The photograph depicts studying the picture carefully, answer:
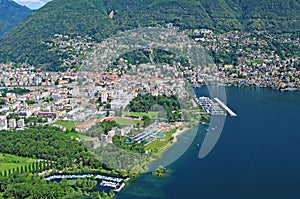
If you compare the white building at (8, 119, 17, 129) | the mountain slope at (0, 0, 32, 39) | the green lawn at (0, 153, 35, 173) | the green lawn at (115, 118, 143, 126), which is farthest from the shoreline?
the mountain slope at (0, 0, 32, 39)

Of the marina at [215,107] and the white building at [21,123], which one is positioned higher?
the marina at [215,107]

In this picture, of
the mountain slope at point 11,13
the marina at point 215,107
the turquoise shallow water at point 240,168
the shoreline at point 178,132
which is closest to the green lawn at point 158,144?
the shoreline at point 178,132

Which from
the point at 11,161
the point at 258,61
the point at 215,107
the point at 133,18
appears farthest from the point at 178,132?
the point at 133,18

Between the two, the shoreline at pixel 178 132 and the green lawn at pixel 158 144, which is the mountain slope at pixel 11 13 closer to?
the shoreline at pixel 178 132

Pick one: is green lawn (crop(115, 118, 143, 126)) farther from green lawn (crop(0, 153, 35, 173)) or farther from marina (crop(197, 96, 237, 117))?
marina (crop(197, 96, 237, 117))

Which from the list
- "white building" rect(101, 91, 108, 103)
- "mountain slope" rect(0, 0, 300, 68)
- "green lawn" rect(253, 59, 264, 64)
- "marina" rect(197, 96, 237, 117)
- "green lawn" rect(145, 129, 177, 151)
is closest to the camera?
"green lawn" rect(145, 129, 177, 151)

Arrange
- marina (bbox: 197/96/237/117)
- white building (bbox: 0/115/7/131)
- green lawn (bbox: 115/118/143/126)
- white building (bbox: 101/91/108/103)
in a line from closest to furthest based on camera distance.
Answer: green lawn (bbox: 115/118/143/126) < white building (bbox: 0/115/7/131) < white building (bbox: 101/91/108/103) < marina (bbox: 197/96/237/117)
